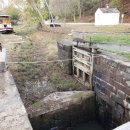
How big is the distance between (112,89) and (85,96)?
3.72 feet

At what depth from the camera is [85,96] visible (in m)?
8.05

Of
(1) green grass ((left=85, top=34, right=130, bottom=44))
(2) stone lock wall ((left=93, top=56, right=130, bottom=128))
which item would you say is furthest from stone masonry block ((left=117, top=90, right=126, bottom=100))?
(1) green grass ((left=85, top=34, right=130, bottom=44))

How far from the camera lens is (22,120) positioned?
473 cm

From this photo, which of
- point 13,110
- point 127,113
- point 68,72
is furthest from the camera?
point 68,72

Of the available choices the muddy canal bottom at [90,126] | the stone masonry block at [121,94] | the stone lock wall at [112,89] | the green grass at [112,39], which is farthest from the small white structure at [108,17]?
the stone masonry block at [121,94]

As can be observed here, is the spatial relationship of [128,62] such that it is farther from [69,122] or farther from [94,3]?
[94,3]

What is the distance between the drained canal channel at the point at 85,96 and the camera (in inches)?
269

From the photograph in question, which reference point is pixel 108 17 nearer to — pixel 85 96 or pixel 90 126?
pixel 85 96

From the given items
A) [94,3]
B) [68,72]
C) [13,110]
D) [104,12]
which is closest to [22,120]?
[13,110]

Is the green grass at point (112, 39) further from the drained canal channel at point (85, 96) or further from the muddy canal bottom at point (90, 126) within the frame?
the muddy canal bottom at point (90, 126)

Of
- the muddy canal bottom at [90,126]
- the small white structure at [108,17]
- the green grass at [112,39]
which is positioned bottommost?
the muddy canal bottom at [90,126]

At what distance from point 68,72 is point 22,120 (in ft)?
19.4

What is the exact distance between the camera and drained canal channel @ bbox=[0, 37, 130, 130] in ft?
22.5

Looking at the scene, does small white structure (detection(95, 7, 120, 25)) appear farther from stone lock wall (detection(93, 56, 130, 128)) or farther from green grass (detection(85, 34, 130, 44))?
stone lock wall (detection(93, 56, 130, 128))
